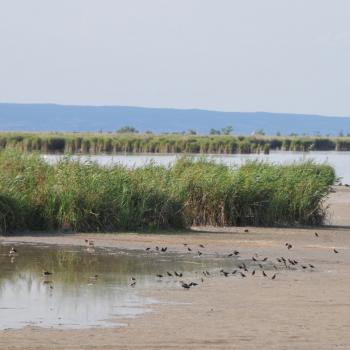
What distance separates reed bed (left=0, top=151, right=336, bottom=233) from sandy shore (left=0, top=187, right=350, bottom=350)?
2611mm

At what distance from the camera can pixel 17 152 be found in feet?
87.0

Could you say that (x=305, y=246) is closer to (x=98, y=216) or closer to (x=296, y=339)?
(x=98, y=216)

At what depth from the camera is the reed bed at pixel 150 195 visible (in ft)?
76.9

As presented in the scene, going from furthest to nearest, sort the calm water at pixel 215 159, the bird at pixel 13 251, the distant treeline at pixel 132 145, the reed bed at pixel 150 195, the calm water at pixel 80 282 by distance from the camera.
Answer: the distant treeline at pixel 132 145
the calm water at pixel 215 159
the reed bed at pixel 150 195
the bird at pixel 13 251
the calm water at pixel 80 282

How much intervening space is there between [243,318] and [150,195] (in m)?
11.1

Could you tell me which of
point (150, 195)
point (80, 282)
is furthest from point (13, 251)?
point (150, 195)

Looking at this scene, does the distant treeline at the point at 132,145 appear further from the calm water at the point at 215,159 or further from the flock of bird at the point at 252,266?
the flock of bird at the point at 252,266

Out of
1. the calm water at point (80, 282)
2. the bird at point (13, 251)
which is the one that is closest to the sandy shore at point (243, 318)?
the calm water at point (80, 282)

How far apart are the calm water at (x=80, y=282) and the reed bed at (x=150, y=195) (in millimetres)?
2760

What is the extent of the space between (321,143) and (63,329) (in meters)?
90.6

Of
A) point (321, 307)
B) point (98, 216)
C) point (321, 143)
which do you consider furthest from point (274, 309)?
point (321, 143)

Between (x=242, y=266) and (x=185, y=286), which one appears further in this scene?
(x=242, y=266)

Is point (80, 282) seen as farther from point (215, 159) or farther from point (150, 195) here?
point (215, 159)

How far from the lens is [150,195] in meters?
24.6
